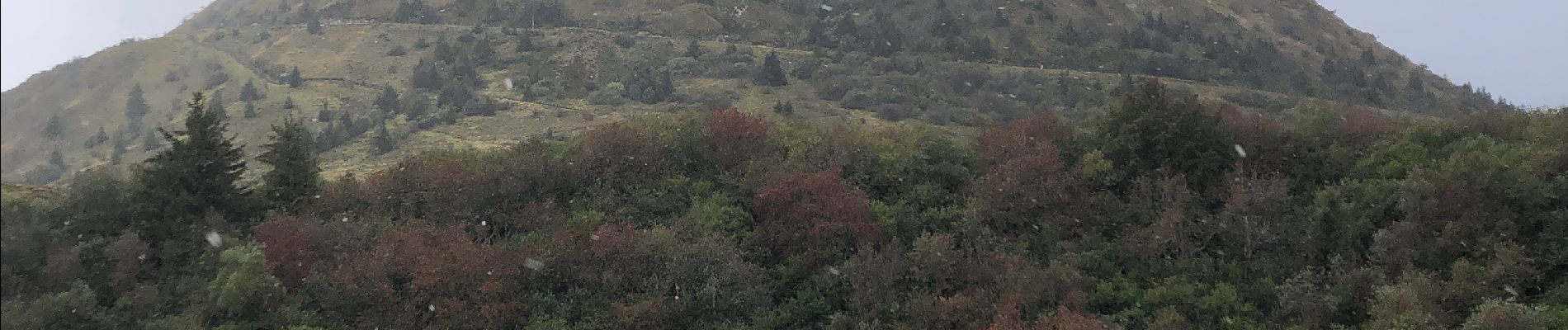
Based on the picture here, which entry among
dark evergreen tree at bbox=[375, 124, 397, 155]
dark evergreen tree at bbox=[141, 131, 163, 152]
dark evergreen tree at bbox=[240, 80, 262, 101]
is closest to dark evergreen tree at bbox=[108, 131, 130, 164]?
dark evergreen tree at bbox=[141, 131, 163, 152]

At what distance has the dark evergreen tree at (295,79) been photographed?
83250mm

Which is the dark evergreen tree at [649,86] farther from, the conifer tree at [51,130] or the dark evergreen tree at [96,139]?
the conifer tree at [51,130]

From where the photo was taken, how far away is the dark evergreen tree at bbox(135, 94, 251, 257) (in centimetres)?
2758

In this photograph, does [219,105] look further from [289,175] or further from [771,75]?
[289,175]

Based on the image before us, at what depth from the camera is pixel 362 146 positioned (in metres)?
63.8

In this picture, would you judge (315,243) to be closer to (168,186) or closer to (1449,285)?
(168,186)

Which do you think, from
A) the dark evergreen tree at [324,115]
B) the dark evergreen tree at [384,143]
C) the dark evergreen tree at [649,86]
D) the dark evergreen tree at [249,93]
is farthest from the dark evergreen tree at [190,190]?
the dark evergreen tree at [249,93]

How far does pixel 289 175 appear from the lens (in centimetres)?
3272

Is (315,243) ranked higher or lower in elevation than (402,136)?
higher

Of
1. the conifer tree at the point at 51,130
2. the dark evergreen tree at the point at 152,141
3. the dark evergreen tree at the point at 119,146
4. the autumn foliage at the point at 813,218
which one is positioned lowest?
the dark evergreen tree at the point at 119,146

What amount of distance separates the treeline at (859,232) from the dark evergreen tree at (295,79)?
55.2 metres

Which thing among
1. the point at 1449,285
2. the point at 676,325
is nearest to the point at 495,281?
the point at 676,325

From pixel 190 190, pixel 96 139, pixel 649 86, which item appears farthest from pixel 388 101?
pixel 190 190

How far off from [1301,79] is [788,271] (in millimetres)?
82272
